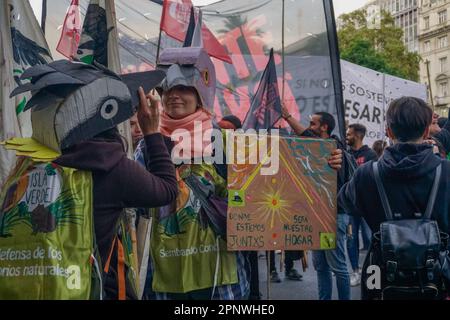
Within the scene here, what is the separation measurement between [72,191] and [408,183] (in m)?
1.56

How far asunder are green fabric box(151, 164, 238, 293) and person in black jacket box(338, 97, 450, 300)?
2.89ft

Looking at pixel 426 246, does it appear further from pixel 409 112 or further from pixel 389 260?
pixel 409 112

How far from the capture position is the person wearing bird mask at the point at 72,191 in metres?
2.25

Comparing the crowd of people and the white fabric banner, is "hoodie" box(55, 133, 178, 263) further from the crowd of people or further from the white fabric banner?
the white fabric banner

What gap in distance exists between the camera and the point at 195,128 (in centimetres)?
360

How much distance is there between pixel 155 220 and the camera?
3518 mm

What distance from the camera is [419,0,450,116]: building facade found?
62.7 meters

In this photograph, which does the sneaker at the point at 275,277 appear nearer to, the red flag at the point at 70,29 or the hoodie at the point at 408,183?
the red flag at the point at 70,29

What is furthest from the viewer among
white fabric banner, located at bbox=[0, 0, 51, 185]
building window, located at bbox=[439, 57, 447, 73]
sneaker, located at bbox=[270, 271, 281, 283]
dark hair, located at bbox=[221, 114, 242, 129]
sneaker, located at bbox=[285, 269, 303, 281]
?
building window, located at bbox=[439, 57, 447, 73]

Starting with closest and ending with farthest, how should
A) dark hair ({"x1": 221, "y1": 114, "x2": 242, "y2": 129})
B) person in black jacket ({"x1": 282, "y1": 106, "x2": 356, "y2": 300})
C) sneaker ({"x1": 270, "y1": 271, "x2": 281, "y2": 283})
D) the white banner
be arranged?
person in black jacket ({"x1": 282, "y1": 106, "x2": 356, "y2": 300})
dark hair ({"x1": 221, "y1": 114, "x2": 242, "y2": 129})
sneaker ({"x1": 270, "y1": 271, "x2": 281, "y2": 283})
the white banner

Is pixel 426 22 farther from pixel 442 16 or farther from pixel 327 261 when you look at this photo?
pixel 327 261

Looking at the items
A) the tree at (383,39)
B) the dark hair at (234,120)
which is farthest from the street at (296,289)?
the tree at (383,39)

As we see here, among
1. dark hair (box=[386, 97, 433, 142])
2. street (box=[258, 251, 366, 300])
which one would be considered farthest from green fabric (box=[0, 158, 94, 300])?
street (box=[258, 251, 366, 300])
